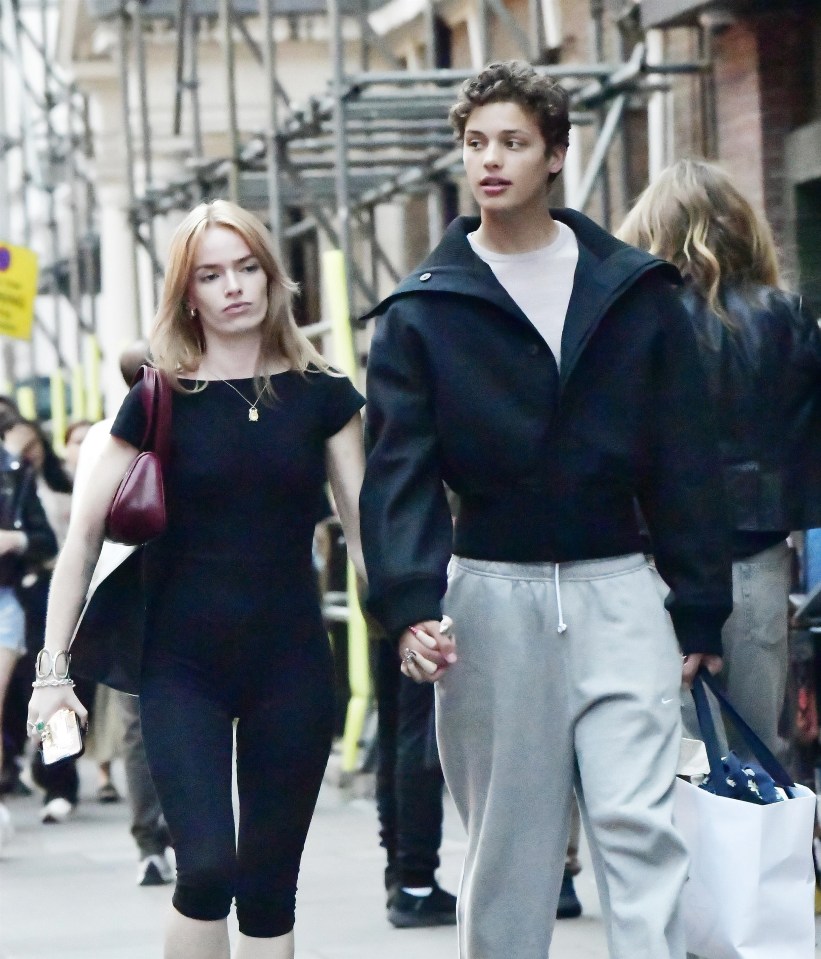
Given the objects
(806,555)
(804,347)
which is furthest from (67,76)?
(804,347)

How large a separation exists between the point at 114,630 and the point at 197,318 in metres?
0.66

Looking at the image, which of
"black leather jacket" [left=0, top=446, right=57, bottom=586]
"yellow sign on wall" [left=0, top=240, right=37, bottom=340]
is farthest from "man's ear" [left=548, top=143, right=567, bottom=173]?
"yellow sign on wall" [left=0, top=240, right=37, bottom=340]

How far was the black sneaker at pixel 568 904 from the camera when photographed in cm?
648

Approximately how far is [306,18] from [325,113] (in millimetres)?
7243

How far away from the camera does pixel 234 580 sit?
4477mm

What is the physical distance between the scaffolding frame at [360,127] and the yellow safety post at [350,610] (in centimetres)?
55

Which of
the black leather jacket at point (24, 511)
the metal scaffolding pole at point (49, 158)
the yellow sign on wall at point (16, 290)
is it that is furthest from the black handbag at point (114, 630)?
the metal scaffolding pole at point (49, 158)

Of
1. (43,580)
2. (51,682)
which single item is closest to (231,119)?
(43,580)

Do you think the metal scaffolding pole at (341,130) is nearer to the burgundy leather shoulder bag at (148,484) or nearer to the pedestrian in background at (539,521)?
the burgundy leather shoulder bag at (148,484)

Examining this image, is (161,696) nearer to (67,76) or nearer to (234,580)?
(234,580)

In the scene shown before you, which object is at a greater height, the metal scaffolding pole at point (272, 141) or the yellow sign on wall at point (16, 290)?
the metal scaffolding pole at point (272, 141)

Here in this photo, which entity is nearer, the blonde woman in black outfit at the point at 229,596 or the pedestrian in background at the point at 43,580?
the blonde woman in black outfit at the point at 229,596

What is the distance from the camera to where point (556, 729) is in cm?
414

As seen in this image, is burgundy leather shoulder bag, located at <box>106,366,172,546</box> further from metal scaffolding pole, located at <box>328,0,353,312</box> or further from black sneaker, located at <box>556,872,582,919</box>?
metal scaffolding pole, located at <box>328,0,353,312</box>
